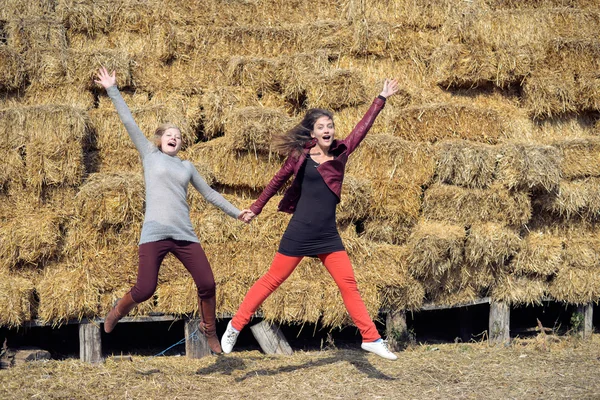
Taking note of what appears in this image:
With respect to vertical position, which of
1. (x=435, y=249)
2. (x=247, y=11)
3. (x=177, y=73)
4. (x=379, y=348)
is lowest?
(x=379, y=348)

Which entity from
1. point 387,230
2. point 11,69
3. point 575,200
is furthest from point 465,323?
point 11,69

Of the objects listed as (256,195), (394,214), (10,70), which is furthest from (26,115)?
(394,214)

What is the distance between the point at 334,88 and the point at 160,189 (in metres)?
3.55

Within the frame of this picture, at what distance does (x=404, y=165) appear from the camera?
8000mm

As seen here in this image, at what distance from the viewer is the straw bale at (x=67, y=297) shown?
279 inches

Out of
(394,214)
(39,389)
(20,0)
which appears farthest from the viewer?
(20,0)

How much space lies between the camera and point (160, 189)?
5645 mm

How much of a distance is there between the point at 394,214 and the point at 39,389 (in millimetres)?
4071

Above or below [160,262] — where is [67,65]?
above

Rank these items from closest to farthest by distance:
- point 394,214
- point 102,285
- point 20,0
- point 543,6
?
point 102,285 → point 394,214 → point 20,0 → point 543,6

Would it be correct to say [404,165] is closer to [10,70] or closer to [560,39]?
[560,39]

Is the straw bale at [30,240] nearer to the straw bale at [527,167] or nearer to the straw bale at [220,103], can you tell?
the straw bale at [220,103]

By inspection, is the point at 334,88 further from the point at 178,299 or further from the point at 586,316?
the point at 586,316

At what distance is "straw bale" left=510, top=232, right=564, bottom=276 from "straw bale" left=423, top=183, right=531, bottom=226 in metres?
0.45
